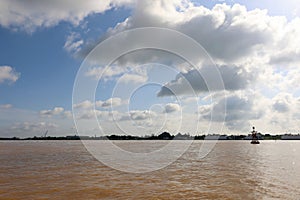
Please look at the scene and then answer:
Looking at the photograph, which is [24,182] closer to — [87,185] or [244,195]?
[87,185]

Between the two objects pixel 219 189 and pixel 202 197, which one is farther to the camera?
pixel 219 189

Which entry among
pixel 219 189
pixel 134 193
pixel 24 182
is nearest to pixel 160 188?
pixel 134 193

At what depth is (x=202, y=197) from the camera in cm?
2308

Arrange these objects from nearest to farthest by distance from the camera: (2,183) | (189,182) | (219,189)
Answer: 1. (219,189)
2. (2,183)
3. (189,182)

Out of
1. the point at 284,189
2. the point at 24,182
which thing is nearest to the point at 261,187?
the point at 284,189

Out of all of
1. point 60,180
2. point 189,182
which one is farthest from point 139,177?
point 60,180

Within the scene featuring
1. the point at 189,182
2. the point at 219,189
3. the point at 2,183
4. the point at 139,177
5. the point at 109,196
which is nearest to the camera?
the point at 109,196

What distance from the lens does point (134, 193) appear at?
24344 mm

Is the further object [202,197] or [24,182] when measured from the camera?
[24,182]

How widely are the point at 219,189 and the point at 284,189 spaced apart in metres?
6.34

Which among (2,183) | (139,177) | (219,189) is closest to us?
(219,189)

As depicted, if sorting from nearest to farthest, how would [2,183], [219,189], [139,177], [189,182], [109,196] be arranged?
[109,196] → [219,189] → [2,183] → [189,182] → [139,177]

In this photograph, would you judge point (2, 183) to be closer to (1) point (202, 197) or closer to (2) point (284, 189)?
(1) point (202, 197)

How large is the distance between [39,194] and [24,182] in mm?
6891
